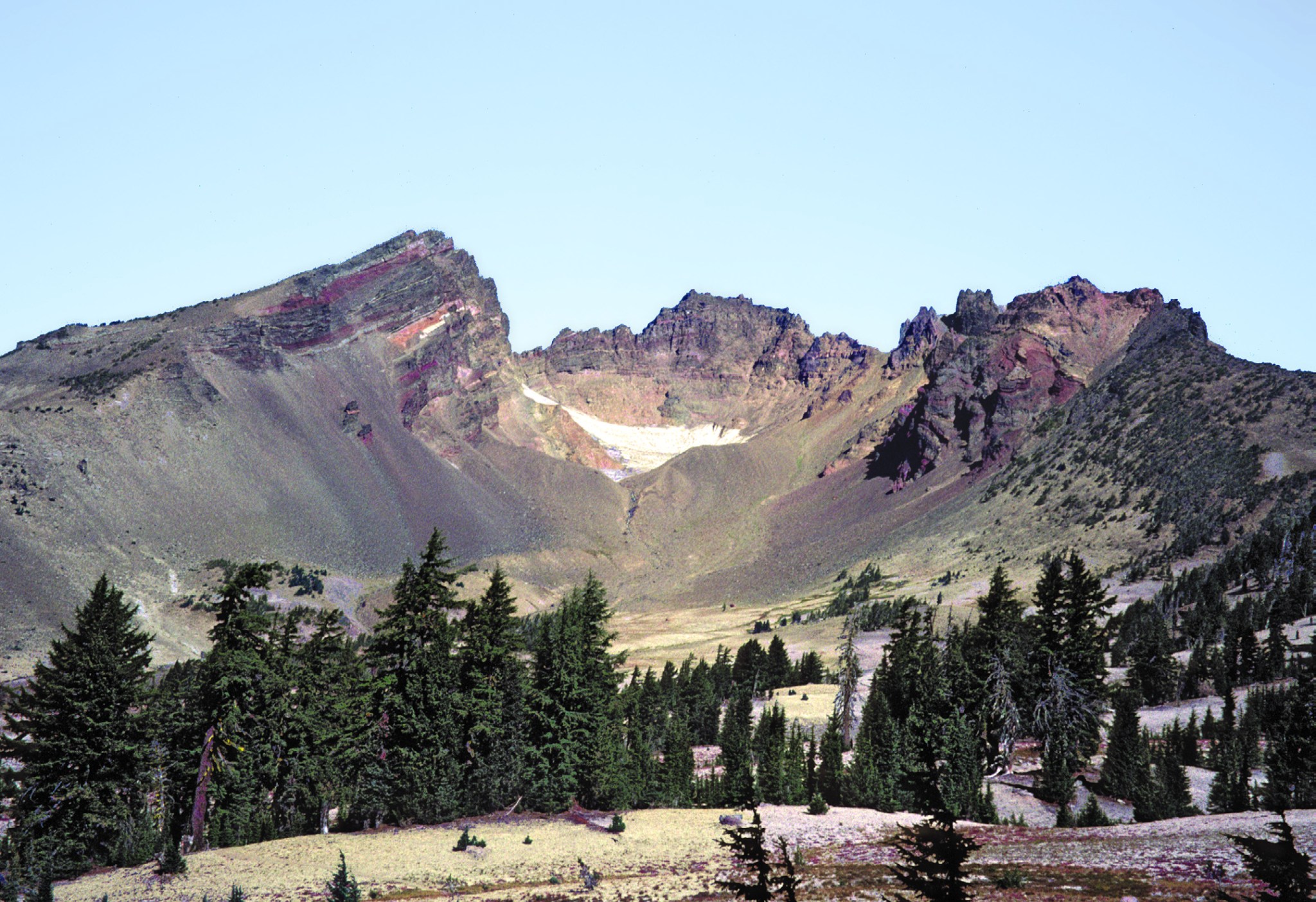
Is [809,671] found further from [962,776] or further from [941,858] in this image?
[941,858]

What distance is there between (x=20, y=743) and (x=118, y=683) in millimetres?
3518

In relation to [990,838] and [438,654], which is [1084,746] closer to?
[990,838]

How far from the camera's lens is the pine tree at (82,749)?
35.3 metres

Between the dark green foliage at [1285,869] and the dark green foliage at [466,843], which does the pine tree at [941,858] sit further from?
the dark green foliage at [466,843]

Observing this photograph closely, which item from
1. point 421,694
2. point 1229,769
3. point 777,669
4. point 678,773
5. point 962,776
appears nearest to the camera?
point 421,694

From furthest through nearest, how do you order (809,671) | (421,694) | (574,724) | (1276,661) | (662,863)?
(809,671), (1276,661), (574,724), (421,694), (662,863)

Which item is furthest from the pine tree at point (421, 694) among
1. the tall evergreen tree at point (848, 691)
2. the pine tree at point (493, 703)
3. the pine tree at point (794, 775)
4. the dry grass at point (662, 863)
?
the tall evergreen tree at point (848, 691)

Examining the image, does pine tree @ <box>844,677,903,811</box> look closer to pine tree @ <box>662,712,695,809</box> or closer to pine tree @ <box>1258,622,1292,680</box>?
pine tree @ <box>662,712,695,809</box>

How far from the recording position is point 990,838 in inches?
1387

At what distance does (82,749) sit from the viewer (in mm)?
36156

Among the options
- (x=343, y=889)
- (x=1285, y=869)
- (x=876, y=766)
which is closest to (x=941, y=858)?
(x=1285, y=869)

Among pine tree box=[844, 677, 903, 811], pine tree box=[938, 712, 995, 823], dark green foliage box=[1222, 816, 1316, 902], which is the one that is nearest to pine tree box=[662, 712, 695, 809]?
pine tree box=[844, 677, 903, 811]

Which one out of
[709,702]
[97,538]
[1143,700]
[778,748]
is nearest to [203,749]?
[778,748]

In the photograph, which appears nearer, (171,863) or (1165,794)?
(171,863)
